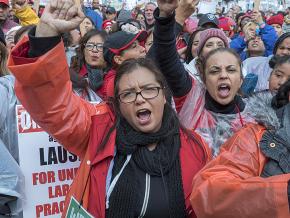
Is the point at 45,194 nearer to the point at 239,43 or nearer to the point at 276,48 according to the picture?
the point at 276,48

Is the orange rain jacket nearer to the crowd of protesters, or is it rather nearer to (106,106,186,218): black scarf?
the crowd of protesters

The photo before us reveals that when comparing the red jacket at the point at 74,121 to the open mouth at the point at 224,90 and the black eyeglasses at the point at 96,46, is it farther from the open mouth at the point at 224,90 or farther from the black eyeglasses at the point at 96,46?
the black eyeglasses at the point at 96,46

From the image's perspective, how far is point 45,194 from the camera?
255 cm

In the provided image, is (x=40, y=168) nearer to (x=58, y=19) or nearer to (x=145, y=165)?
(x=145, y=165)

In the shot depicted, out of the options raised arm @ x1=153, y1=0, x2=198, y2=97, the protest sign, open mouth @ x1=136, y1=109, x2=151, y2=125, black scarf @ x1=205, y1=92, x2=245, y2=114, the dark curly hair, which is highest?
raised arm @ x1=153, y1=0, x2=198, y2=97

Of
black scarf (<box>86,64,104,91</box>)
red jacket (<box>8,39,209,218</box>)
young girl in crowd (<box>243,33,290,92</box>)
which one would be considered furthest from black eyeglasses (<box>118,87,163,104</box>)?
young girl in crowd (<box>243,33,290,92</box>)

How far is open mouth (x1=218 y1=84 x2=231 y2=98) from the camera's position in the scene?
2662 mm

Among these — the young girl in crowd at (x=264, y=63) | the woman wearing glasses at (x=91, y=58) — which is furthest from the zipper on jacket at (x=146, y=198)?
the young girl in crowd at (x=264, y=63)

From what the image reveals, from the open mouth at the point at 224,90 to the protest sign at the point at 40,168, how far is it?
3.38 ft

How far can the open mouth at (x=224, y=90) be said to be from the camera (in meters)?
2.66

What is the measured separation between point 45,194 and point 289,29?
6.45 meters

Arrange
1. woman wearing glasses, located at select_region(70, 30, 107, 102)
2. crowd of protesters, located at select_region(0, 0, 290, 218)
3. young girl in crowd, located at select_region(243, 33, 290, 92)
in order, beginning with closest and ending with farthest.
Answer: crowd of protesters, located at select_region(0, 0, 290, 218) → woman wearing glasses, located at select_region(70, 30, 107, 102) → young girl in crowd, located at select_region(243, 33, 290, 92)

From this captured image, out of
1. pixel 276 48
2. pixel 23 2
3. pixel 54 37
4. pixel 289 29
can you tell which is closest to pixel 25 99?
pixel 54 37

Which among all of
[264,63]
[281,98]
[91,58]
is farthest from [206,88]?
[264,63]
